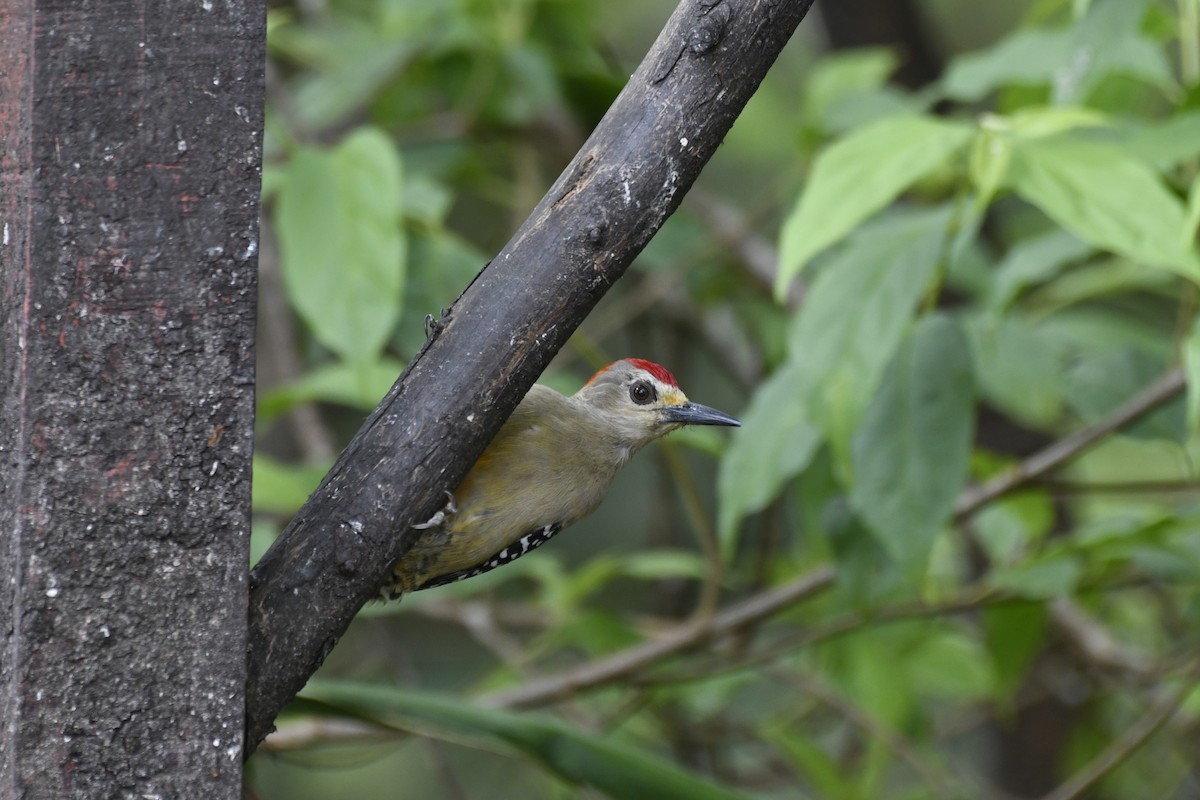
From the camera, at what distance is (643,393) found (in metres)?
3.65

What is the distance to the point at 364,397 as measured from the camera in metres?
3.25

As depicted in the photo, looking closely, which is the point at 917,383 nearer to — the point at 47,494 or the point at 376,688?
the point at 376,688

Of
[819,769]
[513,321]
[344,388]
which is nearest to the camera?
[513,321]

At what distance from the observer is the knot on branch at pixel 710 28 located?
1.97m

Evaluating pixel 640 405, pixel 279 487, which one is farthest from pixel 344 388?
pixel 640 405

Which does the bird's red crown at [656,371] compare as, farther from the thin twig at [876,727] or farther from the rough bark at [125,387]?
the rough bark at [125,387]

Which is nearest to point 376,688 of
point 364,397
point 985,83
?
point 364,397

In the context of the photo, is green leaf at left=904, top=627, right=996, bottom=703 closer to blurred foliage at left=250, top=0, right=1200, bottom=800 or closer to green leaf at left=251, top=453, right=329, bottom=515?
blurred foliage at left=250, top=0, right=1200, bottom=800

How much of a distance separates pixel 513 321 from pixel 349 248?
50.2 inches

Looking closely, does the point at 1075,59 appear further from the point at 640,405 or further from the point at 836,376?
the point at 640,405

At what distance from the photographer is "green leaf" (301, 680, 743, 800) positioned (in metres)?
2.64

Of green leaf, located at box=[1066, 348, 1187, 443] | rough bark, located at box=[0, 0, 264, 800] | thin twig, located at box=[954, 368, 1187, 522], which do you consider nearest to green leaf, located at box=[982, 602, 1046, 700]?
thin twig, located at box=[954, 368, 1187, 522]

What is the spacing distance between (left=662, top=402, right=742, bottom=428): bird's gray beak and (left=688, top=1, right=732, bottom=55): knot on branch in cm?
159

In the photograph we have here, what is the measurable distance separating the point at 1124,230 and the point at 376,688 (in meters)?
1.81
